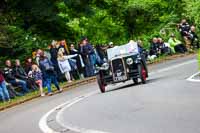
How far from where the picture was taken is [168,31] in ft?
148

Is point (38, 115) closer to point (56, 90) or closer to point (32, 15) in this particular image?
point (56, 90)

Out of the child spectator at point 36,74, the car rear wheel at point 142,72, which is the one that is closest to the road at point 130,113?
the car rear wheel at point 142,72

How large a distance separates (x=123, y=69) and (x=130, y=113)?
9.22 meters

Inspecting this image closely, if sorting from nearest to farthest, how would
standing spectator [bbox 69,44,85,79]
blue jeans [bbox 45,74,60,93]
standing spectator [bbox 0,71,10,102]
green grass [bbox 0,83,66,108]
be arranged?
green grass [bbox 0,83,66,108] → standing spectator [bbox 0,71,10,102] → blue jeans [bbox 45,74,60,93] → standing spectator [bbox 69,44,85,79]

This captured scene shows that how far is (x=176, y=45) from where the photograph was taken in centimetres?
4128

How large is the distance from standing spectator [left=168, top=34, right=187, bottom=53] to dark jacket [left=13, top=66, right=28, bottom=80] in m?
13.6

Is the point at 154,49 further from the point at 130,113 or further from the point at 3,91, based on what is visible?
the point at 130,113

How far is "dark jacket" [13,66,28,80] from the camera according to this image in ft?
96.5

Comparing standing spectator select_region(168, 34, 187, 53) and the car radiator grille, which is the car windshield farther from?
standing spectator select_region(168, 34, 187, 53)

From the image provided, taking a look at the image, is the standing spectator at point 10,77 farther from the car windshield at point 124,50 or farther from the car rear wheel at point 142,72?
the car rear wheel at point 142,72

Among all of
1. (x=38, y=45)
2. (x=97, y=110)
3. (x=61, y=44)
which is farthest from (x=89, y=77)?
(x=97, y=110)

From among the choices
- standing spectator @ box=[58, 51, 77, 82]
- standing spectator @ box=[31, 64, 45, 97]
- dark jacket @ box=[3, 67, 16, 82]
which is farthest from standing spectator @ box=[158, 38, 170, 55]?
dark jacket @ box=[3, 67, 16, 82]

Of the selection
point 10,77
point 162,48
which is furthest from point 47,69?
point 162,48

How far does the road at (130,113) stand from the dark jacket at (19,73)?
645 cm
